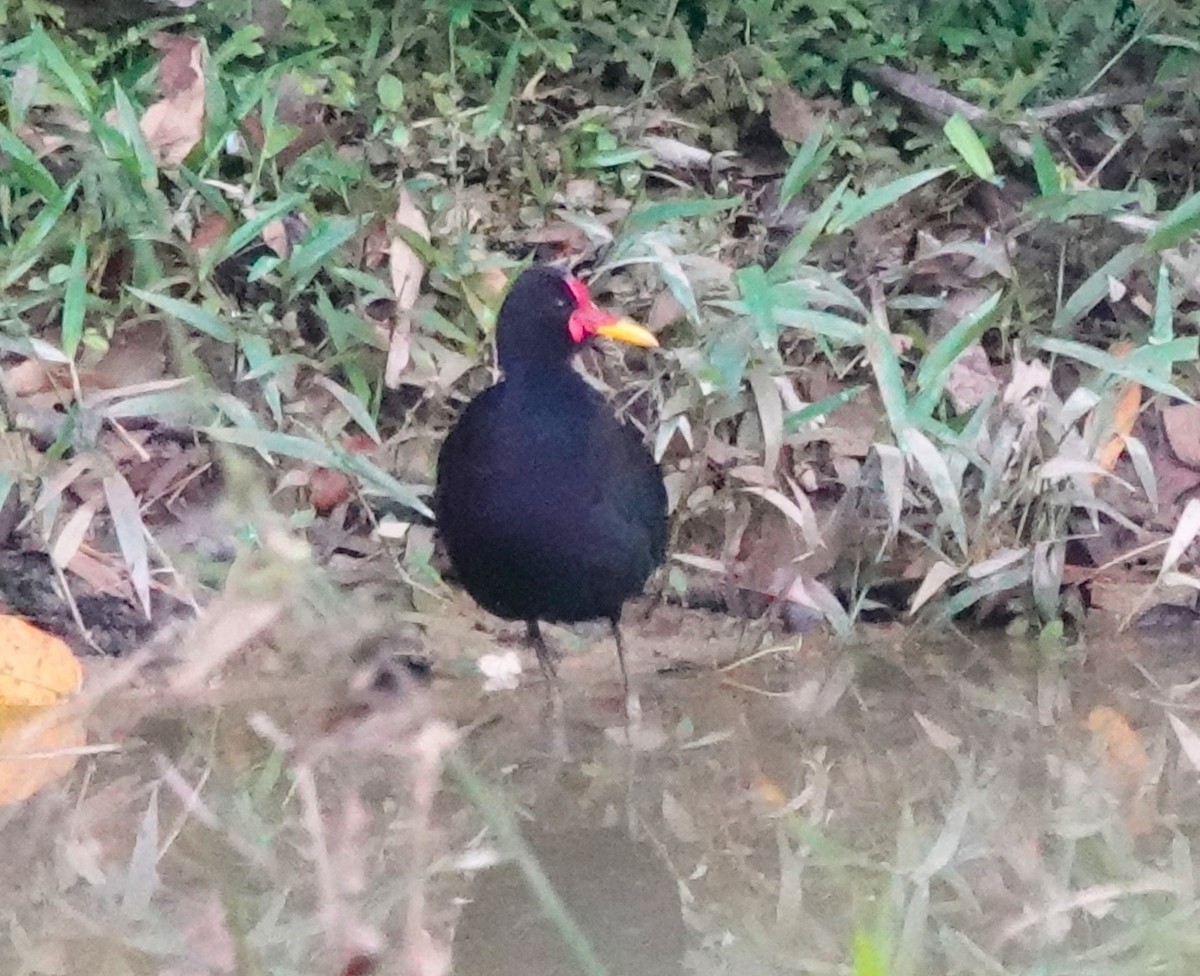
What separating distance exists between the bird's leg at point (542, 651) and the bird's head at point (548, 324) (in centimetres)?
37

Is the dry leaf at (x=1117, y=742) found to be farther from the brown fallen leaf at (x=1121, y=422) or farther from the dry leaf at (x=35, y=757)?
the dry leaf at (x=35, y=757)

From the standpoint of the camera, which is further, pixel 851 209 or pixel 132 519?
pixel 851 209

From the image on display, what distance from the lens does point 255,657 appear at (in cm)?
198

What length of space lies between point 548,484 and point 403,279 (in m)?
0.56

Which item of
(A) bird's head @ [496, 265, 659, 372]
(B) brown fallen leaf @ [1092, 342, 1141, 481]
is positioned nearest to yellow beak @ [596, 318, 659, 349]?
(A) bird's head @ [496, 265, 659, 372]

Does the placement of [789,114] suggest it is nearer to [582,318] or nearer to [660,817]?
[582,318]

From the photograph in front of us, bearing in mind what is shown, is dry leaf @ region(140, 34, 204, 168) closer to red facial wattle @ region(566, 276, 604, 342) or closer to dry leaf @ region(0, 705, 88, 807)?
red facial wattle @ region(566, 276, 604, 342)

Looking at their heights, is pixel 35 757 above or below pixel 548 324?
below

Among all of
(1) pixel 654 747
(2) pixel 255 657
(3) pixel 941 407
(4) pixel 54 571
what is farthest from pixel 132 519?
(3) pixel 941 407

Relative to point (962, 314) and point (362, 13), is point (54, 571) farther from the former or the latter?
point (962, 314)

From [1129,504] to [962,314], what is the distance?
16.5 inches

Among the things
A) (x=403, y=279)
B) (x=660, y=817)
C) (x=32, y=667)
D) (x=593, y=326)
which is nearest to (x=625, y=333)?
(x=593, y=326)

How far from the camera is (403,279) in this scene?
2.43 metres

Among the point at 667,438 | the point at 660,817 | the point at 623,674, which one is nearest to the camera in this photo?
the point at 660,817
